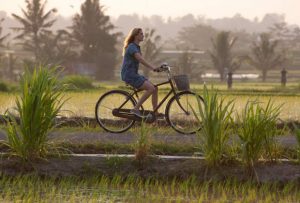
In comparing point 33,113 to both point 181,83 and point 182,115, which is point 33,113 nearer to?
point 181,83

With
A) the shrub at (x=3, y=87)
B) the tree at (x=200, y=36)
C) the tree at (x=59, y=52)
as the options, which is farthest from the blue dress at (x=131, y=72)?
the tree at (x=200, y=36)

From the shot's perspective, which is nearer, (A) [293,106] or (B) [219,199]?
(B) [219,199]

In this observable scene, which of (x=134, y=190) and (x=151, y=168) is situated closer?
(x=134, y=190)

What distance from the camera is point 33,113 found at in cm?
757

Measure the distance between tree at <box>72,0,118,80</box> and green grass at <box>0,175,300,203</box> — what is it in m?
47.4

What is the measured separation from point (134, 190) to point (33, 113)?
1.60 m

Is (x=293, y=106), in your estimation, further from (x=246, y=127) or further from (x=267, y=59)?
(x=267, y=59)

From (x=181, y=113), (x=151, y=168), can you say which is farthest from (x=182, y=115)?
(x=151, y=168)

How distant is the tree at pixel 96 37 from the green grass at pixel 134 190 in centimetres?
4744

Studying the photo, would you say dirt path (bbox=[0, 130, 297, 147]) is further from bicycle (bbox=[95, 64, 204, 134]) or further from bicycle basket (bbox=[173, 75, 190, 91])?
bicycle basket (bbox=[173, 75, 190, 91])

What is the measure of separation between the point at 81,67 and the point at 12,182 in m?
48.7

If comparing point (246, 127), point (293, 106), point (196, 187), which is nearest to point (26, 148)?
point (196, 187)

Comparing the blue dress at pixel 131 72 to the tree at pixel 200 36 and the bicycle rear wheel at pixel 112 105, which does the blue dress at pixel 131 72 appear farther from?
the tree at pixel 200 36

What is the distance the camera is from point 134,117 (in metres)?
10.3
